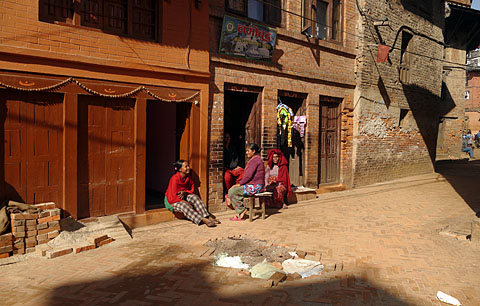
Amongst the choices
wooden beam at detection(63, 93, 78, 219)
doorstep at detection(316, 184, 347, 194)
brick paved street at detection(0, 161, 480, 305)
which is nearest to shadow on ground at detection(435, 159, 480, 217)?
brick paved street at detection(0, 161, 480, 305)

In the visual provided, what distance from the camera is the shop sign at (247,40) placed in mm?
8242

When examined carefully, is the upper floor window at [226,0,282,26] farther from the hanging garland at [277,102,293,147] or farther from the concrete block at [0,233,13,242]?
the concrete block at [0,233,13,242]

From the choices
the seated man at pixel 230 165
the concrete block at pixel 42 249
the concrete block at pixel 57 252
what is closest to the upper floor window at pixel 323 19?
the seated man at pixel 230 165

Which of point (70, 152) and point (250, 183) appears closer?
point (70, 152)

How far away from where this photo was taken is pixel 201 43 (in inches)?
307

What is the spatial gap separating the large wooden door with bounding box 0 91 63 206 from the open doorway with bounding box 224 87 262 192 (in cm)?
438

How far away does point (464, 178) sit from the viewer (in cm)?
1459

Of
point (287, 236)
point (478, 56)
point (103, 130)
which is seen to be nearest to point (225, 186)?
point (287, 236)

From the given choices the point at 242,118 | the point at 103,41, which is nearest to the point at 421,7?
the point at 242,118

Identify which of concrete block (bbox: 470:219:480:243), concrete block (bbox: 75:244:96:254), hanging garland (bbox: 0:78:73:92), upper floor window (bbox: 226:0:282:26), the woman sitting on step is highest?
upper floor window (bbox: 226:0:282:26)

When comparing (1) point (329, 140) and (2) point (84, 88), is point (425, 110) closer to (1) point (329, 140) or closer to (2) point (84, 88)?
(1) point (329, 140)

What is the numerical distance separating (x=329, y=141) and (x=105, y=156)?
7299 millimetres

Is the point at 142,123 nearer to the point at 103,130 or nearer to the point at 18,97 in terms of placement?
the point at 103,130

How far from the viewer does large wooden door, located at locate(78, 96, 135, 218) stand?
253 inches
